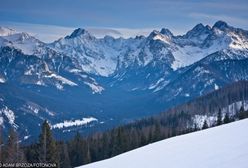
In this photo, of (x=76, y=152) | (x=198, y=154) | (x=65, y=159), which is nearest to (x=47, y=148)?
(x=198, y=154)

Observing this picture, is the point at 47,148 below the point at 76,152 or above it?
above

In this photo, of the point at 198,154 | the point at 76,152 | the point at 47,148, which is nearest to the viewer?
the point at 198,154

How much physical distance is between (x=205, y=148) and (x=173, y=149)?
5.42 metres

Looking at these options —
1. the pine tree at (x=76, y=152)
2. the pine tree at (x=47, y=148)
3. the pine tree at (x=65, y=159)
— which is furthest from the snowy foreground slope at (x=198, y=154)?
the pine tree at (x=76, y=152)

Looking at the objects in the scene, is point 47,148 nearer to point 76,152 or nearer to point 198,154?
point 198,154

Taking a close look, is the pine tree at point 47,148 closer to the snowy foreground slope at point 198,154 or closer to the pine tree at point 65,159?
the snowy foreground slope at point 198,154

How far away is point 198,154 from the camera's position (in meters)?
37.1

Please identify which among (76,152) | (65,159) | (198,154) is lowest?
(76,152)

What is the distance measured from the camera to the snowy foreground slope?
30884 mm

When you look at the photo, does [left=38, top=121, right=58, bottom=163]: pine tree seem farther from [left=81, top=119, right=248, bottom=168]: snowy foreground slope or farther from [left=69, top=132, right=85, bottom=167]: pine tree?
[left=69, top=132, right=85, bottom=167]: pine tree

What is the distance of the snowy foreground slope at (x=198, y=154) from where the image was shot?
1216 inches

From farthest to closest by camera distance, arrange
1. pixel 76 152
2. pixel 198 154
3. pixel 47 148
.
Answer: pixel 76 152, pixel 47 148, pixel 198 154

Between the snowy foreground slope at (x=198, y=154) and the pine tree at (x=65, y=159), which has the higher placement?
the snowy foreground slope at (x=198, y=154)

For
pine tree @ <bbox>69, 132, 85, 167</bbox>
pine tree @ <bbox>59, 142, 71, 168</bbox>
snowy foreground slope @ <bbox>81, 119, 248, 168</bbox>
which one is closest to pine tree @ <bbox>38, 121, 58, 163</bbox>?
snowy foreground slope @ <bbox>81, 119, 248, 168</bbox>
